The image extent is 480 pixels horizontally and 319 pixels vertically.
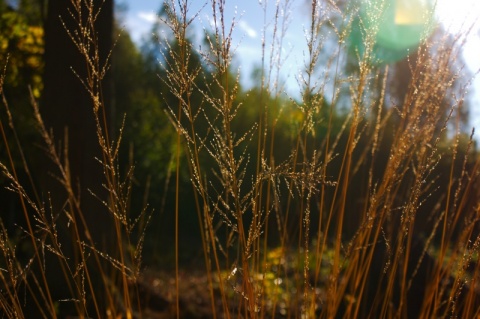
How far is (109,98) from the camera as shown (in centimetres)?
348

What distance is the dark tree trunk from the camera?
339 cm

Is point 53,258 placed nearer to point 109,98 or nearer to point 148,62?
point 109,98

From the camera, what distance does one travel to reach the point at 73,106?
3.38 meters

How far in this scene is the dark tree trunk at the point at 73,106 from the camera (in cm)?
339

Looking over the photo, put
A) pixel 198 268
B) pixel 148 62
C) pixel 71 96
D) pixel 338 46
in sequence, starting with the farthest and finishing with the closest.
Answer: pixel 148 62, pixel 198 268, pixel 71 96, pixel 338 46

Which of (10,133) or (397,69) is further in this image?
(397,69)

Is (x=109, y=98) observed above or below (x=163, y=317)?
above

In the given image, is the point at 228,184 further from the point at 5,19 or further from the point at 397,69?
the point at 397,69

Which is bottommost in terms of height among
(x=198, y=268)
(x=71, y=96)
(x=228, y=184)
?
(x=198, y=268)

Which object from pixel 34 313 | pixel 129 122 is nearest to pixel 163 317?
pixel 34 313

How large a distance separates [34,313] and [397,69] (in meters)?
10.1

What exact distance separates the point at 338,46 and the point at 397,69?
35.0 feet

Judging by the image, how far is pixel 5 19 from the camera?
530cm

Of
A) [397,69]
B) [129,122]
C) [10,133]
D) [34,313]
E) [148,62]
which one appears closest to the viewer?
[34,313]
